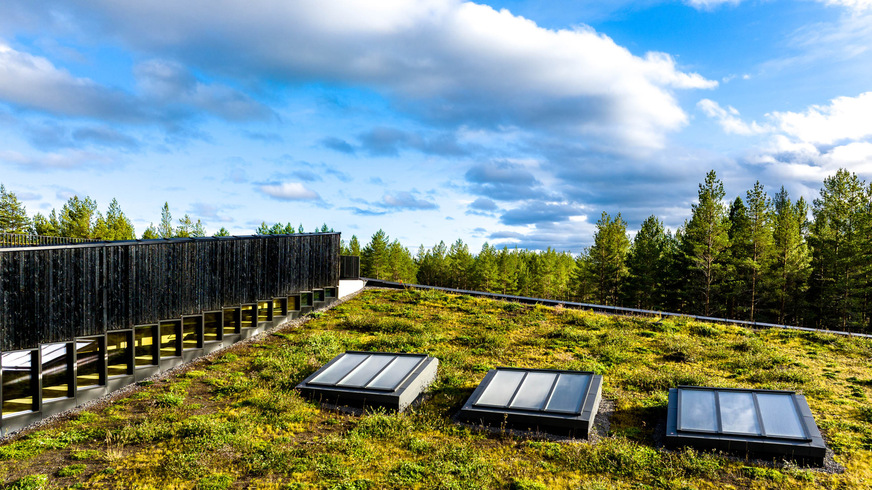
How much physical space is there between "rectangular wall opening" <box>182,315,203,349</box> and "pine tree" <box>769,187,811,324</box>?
45629 millimetres

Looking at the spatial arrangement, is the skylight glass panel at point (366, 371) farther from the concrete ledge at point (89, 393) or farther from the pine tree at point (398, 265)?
the pine tree at point (398, 265)

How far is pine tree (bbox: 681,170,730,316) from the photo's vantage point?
131 feet

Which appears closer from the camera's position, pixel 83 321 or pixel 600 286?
pixel 83 321

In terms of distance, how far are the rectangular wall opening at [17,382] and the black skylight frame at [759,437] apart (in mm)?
17272

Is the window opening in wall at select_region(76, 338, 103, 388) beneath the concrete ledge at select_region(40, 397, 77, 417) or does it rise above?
above

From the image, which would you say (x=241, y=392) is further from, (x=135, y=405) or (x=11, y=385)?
(x=11, y=385)

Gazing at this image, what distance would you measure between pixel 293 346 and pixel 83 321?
24.3ft

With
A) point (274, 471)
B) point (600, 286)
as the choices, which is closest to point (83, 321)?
point (274, 471)

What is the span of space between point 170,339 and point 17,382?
491 centimetres

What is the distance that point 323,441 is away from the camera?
10.8m

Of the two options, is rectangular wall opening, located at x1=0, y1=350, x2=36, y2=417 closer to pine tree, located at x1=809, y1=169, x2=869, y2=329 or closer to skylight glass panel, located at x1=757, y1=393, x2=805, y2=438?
skylight glass panel, located at x1=757, y1=393, x2=805, y2=438

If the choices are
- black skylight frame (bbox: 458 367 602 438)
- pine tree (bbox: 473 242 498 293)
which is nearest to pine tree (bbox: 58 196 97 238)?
pine tree (bbox: 473 242 498 293)

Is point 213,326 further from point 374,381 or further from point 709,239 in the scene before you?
point 709,239

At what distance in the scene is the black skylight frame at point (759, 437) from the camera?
33.0ft
